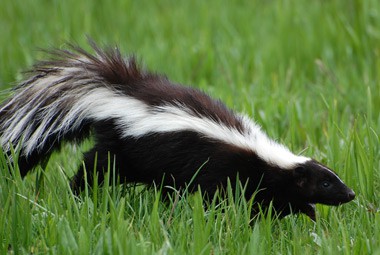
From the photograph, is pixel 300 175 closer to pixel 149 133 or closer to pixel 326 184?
pixel 326 184

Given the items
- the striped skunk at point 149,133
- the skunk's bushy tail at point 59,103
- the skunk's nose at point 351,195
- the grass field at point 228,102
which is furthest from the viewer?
Answer: the skunk's bushy tail at point 59,103

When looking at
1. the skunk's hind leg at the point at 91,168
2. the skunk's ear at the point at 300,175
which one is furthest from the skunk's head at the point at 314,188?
the skunk's hind leg at the point at 91,168

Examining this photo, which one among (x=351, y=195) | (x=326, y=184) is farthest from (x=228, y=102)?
(x=351, y=195)

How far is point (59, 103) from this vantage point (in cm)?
496

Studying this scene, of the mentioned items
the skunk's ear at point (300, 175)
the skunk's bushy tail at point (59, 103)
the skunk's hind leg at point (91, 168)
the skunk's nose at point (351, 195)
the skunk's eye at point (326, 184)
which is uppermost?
the skunk's bushy tail at point (59, 103)

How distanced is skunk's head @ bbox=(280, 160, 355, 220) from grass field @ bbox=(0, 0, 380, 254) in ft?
0.32

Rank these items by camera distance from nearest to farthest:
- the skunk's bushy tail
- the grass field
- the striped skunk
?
1. the grass field
2. the striped skunk
3. the skunk's bushy tail

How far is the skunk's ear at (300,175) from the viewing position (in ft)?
16.1

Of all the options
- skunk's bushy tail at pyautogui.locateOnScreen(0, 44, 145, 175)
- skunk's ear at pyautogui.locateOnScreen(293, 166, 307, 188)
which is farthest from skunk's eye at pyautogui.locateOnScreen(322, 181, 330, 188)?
skunk's bushy tail at pyautogui.locateOnScreen(0, 44, 145, 175)

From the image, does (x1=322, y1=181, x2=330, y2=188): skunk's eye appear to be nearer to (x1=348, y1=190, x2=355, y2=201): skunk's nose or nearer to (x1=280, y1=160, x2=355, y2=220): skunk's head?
(x1=280, y1=160, x2=355, y2=220): skunk's head

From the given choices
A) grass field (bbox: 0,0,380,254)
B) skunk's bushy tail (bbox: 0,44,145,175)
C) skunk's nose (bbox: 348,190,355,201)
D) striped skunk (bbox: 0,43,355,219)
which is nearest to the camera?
grass field (bbox: 0,0,380,254)

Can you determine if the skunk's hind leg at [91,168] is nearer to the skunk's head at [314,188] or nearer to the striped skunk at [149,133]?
the striped skunk at [149,133]

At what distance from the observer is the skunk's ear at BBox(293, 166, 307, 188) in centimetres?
490

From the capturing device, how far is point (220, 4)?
9.99 metres
